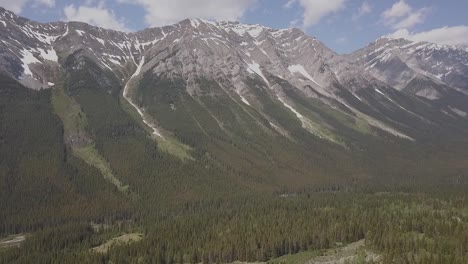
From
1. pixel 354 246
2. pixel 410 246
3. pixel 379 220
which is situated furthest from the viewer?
pixel 379 220

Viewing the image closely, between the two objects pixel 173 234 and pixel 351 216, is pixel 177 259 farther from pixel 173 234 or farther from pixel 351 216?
pixel 351 216

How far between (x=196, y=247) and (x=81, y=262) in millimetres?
33537

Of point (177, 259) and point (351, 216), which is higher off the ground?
point (351, 216)

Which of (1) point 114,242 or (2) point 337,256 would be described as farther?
(1) point 114,242

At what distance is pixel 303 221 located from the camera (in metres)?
194

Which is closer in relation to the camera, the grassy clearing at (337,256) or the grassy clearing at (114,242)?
the grassy clearing at (337,256)

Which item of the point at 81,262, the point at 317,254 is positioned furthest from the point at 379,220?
the point at 81,262

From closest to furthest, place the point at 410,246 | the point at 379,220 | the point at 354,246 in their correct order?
the point at 410,246 → the point at 354,246 → the point at 379,220

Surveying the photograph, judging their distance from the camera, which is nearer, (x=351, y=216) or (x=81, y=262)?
(x=81, y=262)

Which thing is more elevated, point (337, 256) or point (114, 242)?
point (114, 242)

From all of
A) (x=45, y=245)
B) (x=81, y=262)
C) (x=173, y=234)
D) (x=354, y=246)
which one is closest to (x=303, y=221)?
(x=354, y=246)

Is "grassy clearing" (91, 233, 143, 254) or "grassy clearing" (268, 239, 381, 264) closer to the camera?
"grassy clearing" (268, 239, 381, 264)

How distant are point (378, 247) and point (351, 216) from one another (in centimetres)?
4059

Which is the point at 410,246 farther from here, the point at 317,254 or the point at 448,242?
the point at 317,254
